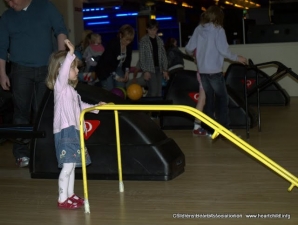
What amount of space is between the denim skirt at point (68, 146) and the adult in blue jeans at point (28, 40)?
5.46 ft

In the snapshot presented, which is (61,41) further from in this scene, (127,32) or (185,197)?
(127,32)

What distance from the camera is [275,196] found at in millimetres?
4883

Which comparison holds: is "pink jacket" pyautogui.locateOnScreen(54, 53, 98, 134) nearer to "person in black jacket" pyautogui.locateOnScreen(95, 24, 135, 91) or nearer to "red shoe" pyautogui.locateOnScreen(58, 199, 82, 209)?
"red shoe" pyautogui.locateOnScreen(58, 199, 82, 209)

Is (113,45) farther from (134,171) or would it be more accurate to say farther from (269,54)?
(269,54)

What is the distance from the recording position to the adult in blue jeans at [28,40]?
20.6ft

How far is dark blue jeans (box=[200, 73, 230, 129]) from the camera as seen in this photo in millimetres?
7914

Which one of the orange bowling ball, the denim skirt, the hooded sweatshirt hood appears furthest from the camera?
the orange bowling ball

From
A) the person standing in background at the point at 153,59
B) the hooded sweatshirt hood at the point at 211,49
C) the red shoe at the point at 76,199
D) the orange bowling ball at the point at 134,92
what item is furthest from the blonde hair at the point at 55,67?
the orange bowling ball at the point at 134,92

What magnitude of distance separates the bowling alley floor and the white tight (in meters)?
0.12

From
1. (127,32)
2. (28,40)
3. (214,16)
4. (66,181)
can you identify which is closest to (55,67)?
(66,181)

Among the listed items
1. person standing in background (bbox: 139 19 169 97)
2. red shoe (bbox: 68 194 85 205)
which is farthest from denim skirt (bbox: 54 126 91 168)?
person standing in background (bbox: 139 19 169 97)

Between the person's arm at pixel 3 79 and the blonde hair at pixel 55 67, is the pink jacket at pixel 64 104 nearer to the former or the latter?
the blonde hair at pixel 55 67

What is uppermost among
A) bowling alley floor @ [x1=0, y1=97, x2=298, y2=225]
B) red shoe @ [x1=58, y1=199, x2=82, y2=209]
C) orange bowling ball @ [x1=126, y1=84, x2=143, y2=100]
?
orange bowling ball @ [x1=126, y1=84, x2=143, y2=100]

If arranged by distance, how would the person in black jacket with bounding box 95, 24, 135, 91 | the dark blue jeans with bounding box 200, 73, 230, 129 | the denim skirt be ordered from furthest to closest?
the person in black jacket with bounding box 95, 24, 135, 91 → the dark blue jeans with bounding box 200, 73, 230, 129 → the denim skirt
